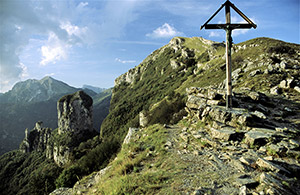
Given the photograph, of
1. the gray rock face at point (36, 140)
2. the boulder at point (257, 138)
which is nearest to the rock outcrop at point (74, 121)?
the gray rock face at point (36, 140)

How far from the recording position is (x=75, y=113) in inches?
5079

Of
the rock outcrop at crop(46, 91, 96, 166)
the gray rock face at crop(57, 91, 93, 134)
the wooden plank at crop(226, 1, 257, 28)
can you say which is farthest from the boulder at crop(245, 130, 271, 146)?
the gray rock face at crop(57, 91, 93, 134)

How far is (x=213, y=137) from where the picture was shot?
8742mm

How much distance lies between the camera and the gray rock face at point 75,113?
128 m

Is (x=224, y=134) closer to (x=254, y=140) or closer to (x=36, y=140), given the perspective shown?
(x=254, y=140)

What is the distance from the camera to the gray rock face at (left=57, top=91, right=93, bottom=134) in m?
128

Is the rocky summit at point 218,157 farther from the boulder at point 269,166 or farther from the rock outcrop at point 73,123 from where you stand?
the rock outcrop at point 73,123

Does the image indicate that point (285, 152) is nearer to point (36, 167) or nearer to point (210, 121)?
point (210, 121)

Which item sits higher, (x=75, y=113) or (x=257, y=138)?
(x=257, y=138)

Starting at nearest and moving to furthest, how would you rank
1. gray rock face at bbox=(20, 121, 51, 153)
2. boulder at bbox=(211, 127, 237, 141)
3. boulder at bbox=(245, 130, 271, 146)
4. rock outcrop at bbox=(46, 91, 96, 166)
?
boulder at bbox=(245, 130, 271, 146), boulder at bbox=(211, 127, 237, 141), rock outcrop at bbox=(46, 91, 96, 166), gray rock face at bbox=(20, 121, 51, 153)

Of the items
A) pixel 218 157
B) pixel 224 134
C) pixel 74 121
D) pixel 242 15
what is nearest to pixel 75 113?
pixel 74 121

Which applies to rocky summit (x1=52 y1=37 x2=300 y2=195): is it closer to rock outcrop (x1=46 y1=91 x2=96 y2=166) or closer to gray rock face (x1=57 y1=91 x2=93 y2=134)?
rock outcrop (x1=46 y1=91 x2=96 y2=166)

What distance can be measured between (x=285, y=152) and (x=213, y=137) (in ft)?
10.6

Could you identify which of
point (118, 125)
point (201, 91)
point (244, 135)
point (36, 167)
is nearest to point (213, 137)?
point (244, 135)
